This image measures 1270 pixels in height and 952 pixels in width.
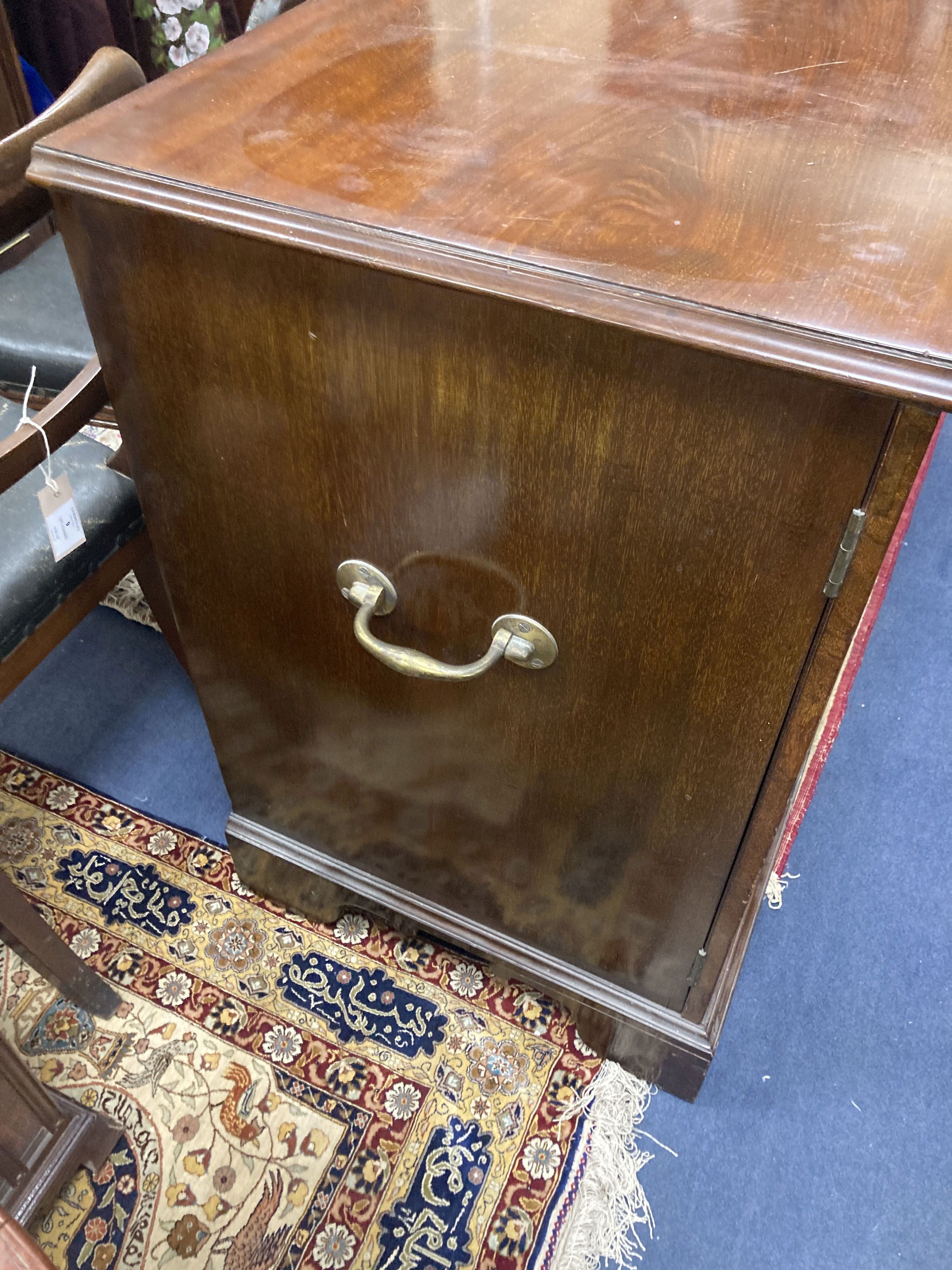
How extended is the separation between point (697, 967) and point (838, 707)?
0.58 meters

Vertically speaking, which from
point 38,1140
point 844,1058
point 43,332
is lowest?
point 844,1058

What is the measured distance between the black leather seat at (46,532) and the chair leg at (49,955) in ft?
0.71

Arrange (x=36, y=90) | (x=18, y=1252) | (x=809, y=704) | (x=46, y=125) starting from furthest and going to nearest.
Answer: (x=36, y=90)
(x=46, y=125)
(x=809, y=704)
(x=18, y=1252)

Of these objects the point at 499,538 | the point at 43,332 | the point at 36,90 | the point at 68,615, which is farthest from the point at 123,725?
the point at 36,90

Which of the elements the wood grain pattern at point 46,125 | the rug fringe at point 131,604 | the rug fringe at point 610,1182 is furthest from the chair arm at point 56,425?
the rug fringe at point 610,1182

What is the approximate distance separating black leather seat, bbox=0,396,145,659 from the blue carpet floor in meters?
0.34

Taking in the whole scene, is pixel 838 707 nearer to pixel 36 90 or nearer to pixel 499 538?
pixel 499 538

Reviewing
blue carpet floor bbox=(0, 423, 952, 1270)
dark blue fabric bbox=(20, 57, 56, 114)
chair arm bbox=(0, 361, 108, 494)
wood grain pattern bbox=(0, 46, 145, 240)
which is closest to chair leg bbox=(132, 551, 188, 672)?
blue carpet floor bbox=(0, 423, 952, 1270)

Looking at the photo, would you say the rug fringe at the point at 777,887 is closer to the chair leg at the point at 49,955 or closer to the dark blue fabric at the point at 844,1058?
the dark blue fabric at the point at 844,1058

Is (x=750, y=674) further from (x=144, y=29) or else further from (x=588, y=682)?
(x=144, y=29)

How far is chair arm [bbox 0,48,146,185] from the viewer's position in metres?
0.67

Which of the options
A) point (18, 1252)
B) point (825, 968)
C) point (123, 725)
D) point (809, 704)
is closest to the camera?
point (18, 1252)

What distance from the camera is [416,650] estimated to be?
24.8 inches

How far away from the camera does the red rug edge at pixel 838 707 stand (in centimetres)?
108
